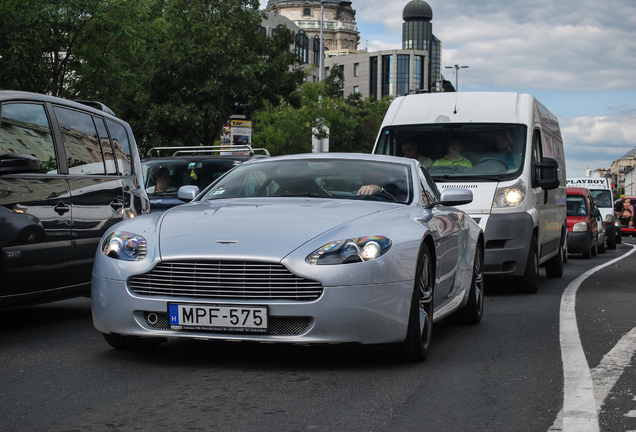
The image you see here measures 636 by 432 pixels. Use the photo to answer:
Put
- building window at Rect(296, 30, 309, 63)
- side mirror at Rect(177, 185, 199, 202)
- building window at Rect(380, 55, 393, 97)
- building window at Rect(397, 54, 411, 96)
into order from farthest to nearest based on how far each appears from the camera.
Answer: building window at Rect(397, 54, 411, 96), building window at Rect(380, 55, 393, 97), building window at Rect(296, 30, 309, 63), side mirror at Rect(177, 185, 199, 202)

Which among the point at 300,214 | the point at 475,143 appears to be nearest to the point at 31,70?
the point at 475,143

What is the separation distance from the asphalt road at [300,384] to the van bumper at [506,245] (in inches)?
136

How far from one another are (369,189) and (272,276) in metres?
1.72

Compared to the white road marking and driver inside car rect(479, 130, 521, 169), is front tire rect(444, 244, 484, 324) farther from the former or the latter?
driver inside car rect(479, 130, 521, 169)

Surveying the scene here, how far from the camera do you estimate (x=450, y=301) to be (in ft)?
23.2

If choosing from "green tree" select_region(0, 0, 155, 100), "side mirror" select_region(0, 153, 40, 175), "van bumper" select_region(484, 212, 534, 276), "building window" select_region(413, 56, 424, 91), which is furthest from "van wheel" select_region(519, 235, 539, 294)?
"building window" select_region(413, 56, 424, 91)

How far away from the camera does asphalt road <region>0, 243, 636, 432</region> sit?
4285 millimetres

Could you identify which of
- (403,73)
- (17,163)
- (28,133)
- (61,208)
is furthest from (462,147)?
(403,73)

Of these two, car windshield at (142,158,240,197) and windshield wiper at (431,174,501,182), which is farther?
car windshield at (142,158,240,197)

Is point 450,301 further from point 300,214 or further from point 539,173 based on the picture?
point 539,173

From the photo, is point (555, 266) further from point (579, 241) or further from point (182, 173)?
point (579, 241)

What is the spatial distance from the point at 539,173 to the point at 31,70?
13819 mm

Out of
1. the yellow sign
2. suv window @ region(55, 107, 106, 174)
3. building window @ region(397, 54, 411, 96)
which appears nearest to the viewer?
suv window @ region(55, 107, 106, 174)

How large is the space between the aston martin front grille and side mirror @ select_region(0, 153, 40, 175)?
74.3 inches
